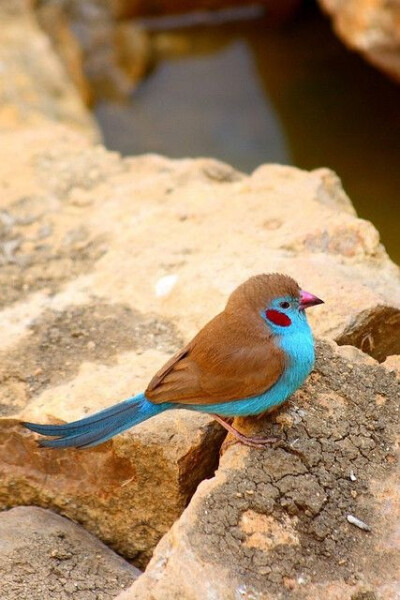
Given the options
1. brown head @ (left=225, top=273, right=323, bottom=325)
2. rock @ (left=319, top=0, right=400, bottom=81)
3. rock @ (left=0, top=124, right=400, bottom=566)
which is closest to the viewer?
brown head @ (left=225, top=273, right=323, bottom=325)

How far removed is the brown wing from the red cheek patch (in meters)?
0.04

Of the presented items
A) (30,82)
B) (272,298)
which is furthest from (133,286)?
(30,82)

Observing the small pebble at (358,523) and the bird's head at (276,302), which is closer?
the small pebble at (358,523)

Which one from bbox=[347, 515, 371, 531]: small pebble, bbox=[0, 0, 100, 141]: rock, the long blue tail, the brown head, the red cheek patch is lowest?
bbox=[0, 0, 100, 141]: rock

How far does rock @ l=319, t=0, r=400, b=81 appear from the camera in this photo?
6152 mm

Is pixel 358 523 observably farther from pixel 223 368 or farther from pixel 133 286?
pixel 133 286

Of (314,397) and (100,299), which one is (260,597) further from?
(100,299)

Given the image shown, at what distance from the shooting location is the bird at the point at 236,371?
120 inches

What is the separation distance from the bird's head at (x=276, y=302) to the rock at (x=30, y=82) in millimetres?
3419

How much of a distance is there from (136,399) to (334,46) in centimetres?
599

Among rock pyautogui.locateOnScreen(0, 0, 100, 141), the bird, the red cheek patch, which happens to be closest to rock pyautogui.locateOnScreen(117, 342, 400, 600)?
the bird

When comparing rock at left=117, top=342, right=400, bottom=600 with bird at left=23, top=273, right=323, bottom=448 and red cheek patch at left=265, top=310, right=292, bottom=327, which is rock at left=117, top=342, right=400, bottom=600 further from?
red cheek patch at left=265, top=310, right=292, bottom=327

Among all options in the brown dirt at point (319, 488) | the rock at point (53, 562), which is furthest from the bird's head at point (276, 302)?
the rock at point (53, 562)

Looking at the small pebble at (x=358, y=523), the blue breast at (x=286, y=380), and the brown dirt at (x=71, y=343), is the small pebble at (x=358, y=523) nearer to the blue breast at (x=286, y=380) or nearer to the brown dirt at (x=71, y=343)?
the blue breast at (x=286, y=380)
